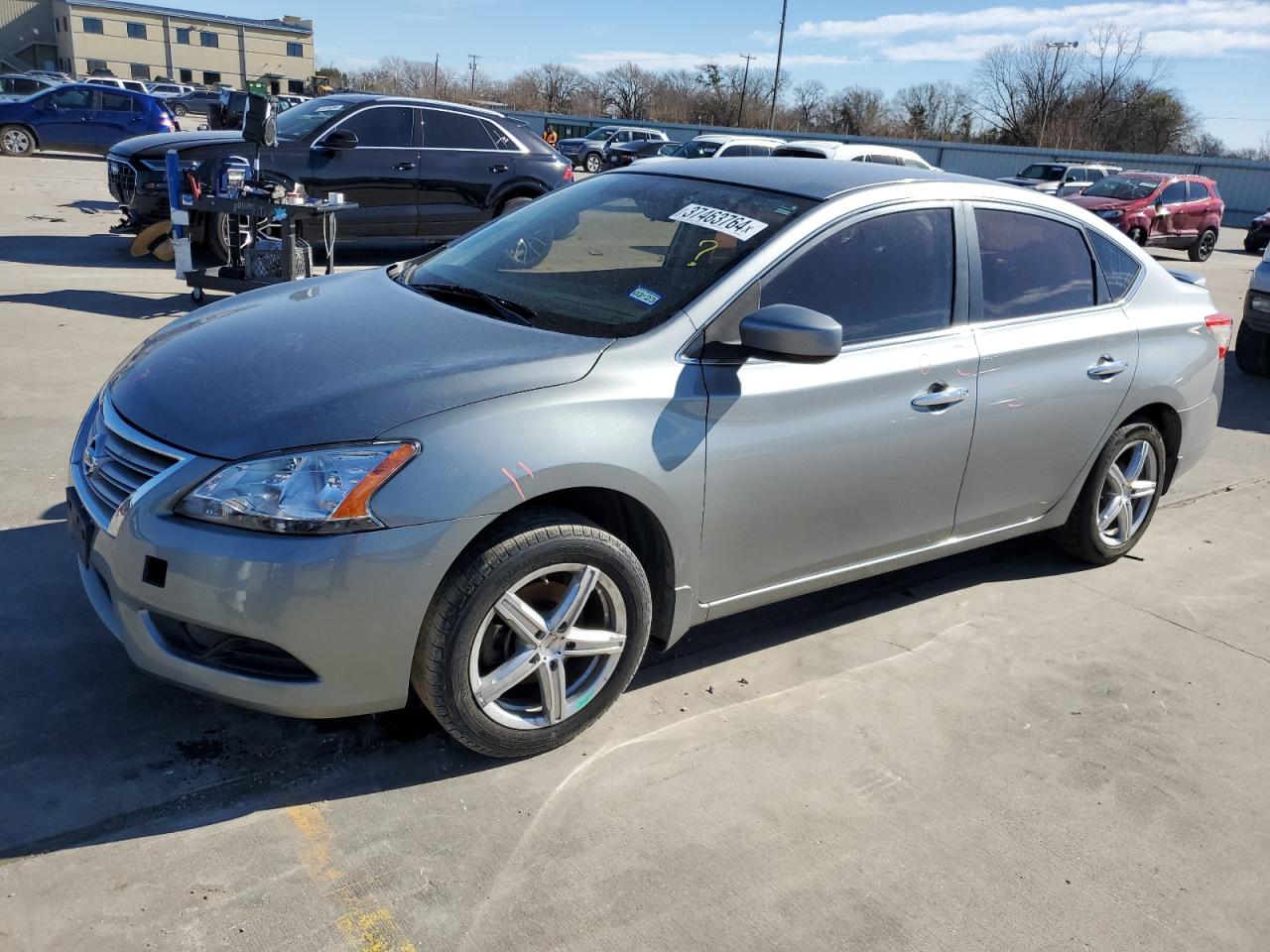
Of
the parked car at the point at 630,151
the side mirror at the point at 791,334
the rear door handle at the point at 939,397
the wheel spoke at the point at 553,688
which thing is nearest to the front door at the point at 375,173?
the rear door handle at the point at 939,397

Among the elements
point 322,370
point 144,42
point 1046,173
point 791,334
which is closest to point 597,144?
point 1046,173

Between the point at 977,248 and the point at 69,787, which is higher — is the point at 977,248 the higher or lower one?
the higher one

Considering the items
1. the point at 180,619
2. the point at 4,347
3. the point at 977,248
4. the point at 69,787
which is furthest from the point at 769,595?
the point at 4,347

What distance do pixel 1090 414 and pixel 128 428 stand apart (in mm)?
3612

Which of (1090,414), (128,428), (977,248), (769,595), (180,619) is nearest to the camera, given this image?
(180,619)

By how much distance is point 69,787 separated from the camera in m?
2.80

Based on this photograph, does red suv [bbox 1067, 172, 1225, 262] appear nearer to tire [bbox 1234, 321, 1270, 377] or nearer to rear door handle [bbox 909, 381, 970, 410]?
tire [bbox 1234, 321, 1270, 377]

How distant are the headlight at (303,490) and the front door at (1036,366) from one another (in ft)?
7.52

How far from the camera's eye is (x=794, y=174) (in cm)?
394

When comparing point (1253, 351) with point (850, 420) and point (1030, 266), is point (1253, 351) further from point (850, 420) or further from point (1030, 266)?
point (850, 420)

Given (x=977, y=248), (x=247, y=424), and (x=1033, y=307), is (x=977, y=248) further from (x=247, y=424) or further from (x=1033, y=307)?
→ (x=247, y=424)

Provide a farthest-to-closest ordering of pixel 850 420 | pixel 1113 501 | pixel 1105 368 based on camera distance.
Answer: pixel 1113 501, pixel 1105 368, pixel 850 420

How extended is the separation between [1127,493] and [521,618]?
Result: 3.24m

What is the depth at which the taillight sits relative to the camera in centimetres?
494
